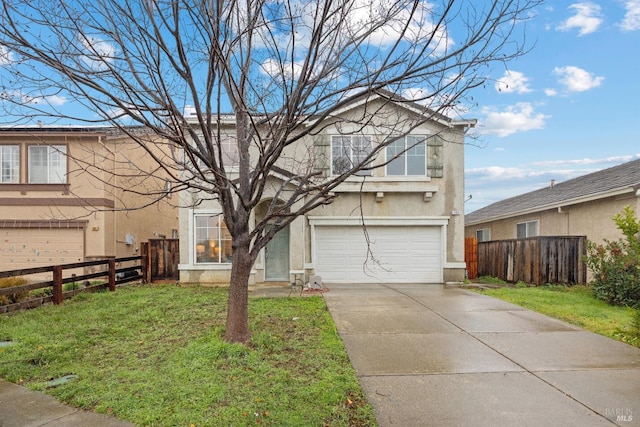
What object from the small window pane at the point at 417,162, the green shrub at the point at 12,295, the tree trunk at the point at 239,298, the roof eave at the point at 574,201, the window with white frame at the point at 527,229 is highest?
the small window pane at the point at 417,162

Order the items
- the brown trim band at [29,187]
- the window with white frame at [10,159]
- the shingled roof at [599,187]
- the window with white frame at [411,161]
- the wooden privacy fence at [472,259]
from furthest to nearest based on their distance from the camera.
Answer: the wooden privacy fence at [472,259], the window with white frame at [10,159], the brown trim band at [29,187], the window with white frame at [411,161], the shingled roof at [599,187]

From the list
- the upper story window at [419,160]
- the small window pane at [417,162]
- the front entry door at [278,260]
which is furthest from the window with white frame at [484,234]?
the front entry door at [278,260]

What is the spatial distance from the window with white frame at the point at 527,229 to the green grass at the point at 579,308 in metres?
→ 4.82

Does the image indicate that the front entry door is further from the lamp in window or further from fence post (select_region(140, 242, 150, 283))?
fence post (select_region(140, 242, 150, 283))

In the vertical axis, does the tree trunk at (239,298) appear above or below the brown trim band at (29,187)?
below

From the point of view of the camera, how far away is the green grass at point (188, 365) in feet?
12.5

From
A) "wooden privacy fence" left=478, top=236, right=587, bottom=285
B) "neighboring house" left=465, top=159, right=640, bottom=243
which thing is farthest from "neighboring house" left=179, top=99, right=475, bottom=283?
"neighboring house" left=465, top=159, right=640, bottom=243

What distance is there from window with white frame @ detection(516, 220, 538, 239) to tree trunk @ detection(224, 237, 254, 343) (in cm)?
1397

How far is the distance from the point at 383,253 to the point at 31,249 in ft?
41.4

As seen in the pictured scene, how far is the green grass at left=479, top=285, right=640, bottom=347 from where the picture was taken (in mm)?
6582

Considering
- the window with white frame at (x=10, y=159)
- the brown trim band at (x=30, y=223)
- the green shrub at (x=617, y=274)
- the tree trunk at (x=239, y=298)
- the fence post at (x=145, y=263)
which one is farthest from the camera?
the window with white frame at (x=10, y=159)

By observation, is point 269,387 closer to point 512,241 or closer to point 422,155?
point 422,155

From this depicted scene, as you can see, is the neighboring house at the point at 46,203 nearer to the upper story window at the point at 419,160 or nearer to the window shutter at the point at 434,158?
the upper story window at the point at 419,160

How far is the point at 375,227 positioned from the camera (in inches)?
521
